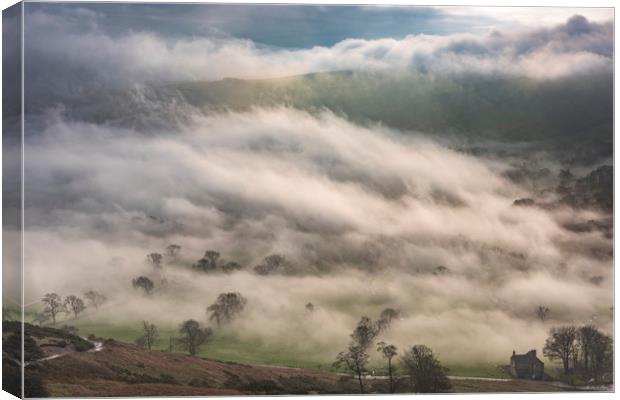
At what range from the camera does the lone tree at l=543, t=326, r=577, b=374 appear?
10.7 metres

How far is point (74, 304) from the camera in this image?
10148 millimetres

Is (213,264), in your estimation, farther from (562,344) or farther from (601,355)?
(601,355)

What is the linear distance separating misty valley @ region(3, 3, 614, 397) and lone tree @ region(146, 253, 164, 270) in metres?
0.03

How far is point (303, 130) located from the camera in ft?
34.5

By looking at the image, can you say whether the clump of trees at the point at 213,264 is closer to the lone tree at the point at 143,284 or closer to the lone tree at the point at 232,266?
the lone tree at the point at 232,266

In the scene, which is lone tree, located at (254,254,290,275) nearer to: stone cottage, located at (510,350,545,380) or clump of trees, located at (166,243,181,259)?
clump of trees, located at (166,243,181,259)

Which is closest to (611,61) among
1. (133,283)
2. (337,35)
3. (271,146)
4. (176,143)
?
(337,35)

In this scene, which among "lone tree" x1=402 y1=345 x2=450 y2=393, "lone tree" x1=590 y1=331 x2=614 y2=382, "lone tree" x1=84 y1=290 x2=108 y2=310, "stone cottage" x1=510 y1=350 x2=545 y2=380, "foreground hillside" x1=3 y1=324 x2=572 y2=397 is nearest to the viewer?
"foreground hillside" x1=3 y1=324 x2=572 y2=397

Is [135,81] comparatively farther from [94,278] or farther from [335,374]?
[335,374]

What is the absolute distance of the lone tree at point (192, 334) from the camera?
10266 mm

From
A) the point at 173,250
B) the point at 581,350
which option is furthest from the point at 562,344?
the point at 173,250

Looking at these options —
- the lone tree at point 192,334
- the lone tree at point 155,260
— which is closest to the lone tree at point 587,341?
the lone tree at point 192,334

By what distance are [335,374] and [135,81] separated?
2.98m

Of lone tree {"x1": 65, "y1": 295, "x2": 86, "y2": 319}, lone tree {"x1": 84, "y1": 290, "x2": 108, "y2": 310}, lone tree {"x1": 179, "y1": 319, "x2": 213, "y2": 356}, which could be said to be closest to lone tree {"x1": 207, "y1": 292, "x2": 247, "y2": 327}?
lone tree {"x1": 179, "y1": 319, "x2": 213, "y2": 356}
